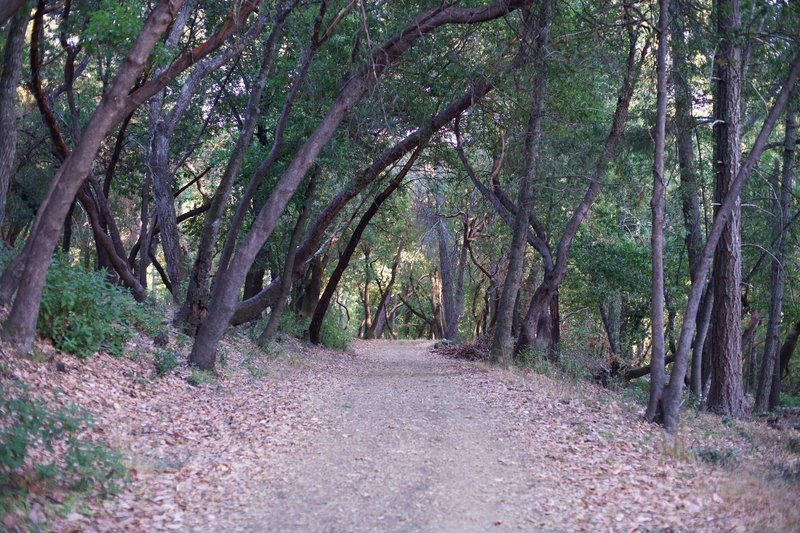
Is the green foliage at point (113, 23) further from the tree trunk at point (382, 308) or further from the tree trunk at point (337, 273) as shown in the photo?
the tree trunk at point (382, 308)

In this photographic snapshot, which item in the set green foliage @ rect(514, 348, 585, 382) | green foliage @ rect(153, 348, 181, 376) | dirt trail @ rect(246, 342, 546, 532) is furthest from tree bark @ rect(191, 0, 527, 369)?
green foliage @ rect(514, 348, 585, 382)

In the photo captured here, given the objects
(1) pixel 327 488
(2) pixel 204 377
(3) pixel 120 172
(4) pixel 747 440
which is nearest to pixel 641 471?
(1) pixel 327 488

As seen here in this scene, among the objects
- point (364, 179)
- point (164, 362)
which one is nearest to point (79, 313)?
point (164, 362)

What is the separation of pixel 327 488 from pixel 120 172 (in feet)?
62.3

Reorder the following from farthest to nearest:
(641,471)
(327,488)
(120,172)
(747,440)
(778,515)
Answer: (120,172) < (747,440) < (641,471) < (327,488) < (778,515)

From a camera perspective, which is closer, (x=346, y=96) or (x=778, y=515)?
(x=778, y=515)

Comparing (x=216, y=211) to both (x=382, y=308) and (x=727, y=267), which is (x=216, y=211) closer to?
(x=727, y=267)

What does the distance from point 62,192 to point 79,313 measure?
2.64 m

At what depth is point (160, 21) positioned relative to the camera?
8.78m

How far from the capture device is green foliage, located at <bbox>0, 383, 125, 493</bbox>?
577 cm

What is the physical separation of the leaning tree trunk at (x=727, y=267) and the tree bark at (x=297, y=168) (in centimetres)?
468

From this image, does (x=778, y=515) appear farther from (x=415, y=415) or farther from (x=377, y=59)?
(x=377, y=59)

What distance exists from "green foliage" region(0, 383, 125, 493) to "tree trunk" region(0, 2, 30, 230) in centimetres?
497

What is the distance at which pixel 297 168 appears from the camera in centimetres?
Result: 1218
